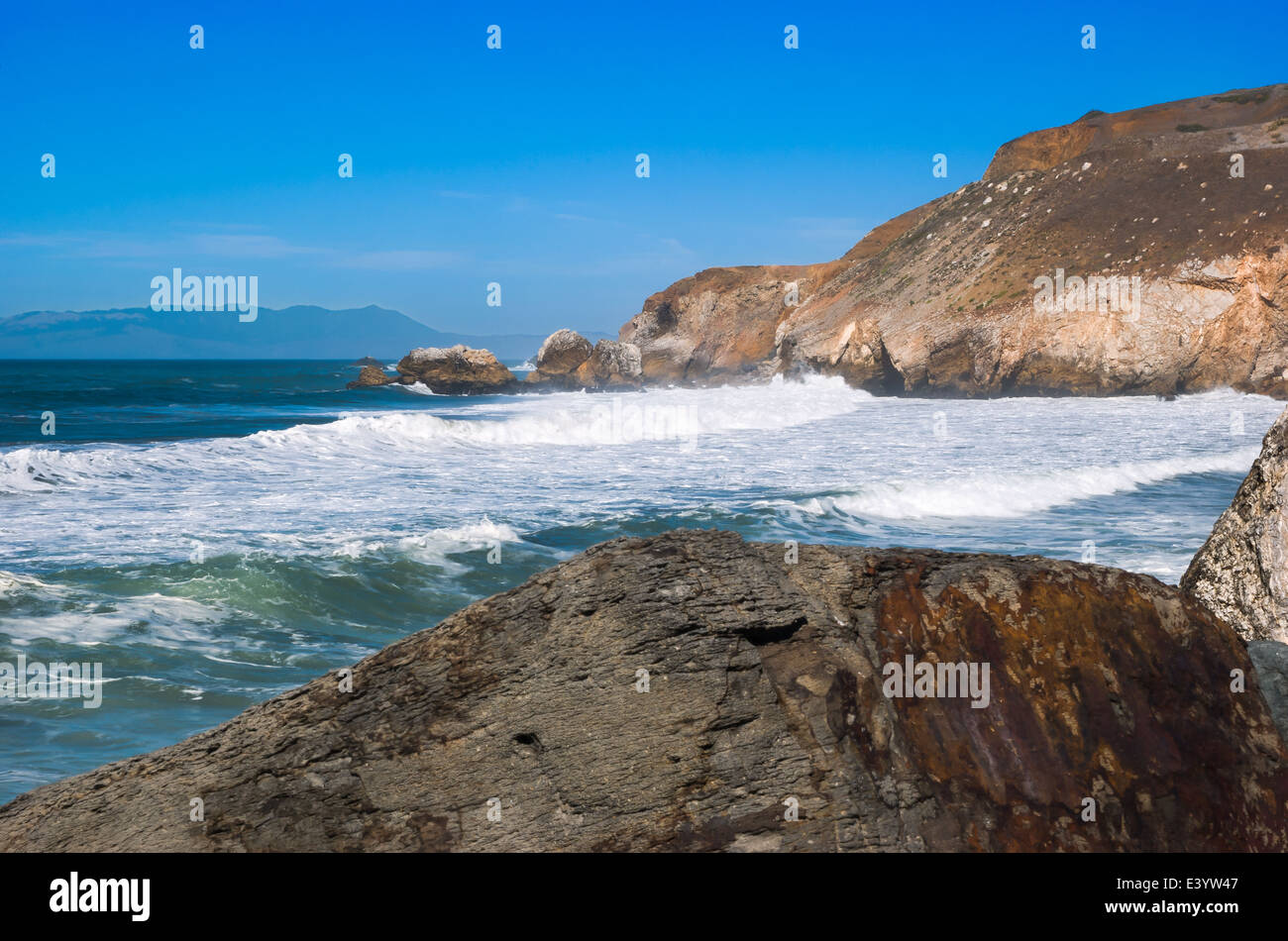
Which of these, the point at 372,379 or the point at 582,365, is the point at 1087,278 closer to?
the point at 582,365

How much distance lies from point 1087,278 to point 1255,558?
156ft

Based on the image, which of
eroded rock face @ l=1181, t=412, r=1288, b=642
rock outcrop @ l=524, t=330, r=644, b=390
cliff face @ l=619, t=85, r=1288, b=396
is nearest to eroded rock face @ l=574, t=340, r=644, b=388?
rock outcrop @ l=524, t=330, r=644, b=390

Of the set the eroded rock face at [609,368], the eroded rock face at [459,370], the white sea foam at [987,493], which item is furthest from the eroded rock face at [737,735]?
the eroded rock face at [609,368]

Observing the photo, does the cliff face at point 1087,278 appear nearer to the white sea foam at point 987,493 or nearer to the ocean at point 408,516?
the ocean at point 408,516

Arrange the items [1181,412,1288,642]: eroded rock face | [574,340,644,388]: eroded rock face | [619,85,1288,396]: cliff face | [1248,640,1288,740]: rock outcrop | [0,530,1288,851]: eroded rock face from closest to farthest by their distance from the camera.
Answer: [0,530,1288,851]: eroded rock face, [1248,640,1288,740]: rock outcrop, [1181,412,1288,642]: eroded rock face, [619,85,1288,396]: cliff face, [574,340,644,388]: eroded rock face

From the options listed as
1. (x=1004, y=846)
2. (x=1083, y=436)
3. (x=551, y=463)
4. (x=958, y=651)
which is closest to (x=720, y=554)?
(x=958, y=651)

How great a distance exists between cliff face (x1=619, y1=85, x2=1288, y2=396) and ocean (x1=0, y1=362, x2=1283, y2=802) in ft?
53.4

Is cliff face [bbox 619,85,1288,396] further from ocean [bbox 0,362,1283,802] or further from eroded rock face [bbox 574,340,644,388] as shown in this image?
ocean [bbox 0,362,1283,802]

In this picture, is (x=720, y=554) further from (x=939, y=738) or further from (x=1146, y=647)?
(x=1146, y=647)

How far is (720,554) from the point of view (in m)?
3.17

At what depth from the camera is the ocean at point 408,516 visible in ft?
23.0

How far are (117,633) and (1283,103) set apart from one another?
77.7 metres

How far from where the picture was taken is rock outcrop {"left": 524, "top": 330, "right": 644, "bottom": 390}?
66.6 meters

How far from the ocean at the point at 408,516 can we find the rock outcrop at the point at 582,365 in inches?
1557
